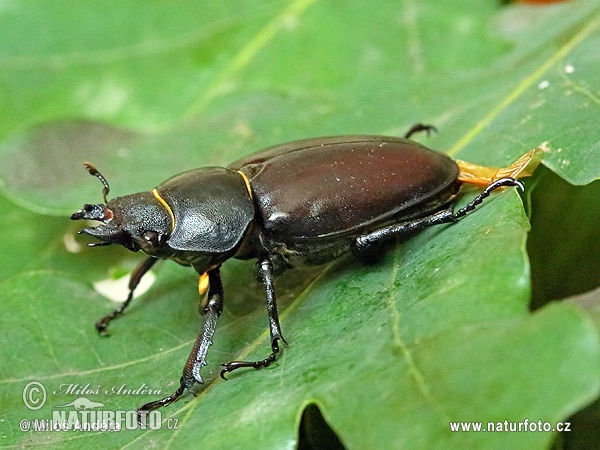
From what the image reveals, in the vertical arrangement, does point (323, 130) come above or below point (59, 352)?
above

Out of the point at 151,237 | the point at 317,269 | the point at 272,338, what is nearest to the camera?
the point at 272,338

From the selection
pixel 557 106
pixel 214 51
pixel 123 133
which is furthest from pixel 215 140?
pixel 557 106

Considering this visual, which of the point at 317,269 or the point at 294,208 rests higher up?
the point at 294,208

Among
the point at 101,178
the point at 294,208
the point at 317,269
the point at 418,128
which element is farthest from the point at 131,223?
the point at 418,128

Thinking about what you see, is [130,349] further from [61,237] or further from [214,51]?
[214,51]

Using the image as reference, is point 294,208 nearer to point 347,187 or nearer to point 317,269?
point 347,187
